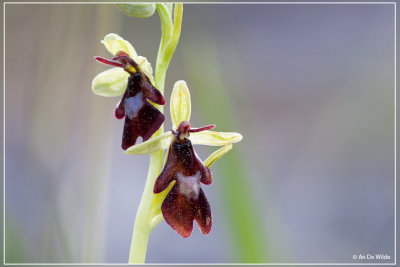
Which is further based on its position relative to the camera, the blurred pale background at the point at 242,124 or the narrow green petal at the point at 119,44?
the blurred pale background at the point at 242,124

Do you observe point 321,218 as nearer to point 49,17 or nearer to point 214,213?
point 214,213

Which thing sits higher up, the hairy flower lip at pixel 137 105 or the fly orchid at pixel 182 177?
the hairy flower lip at pixel 137 105

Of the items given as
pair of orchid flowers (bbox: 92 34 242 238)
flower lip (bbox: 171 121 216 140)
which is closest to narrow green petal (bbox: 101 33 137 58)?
pair of orchid flowers (bbox: 92 34 242 238)

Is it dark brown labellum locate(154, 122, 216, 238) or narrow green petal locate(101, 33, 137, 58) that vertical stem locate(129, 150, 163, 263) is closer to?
dark brown labellum locate(154, 122, 216, 238)

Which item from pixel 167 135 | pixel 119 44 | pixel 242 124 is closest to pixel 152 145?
pixel 167 135

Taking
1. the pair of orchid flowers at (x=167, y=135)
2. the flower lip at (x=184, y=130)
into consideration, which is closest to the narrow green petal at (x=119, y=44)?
the pair of orchid flowers at (x=167, y=135)

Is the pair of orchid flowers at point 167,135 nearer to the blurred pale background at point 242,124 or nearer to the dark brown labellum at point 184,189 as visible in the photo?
the dark brown labellum at point 184,189
